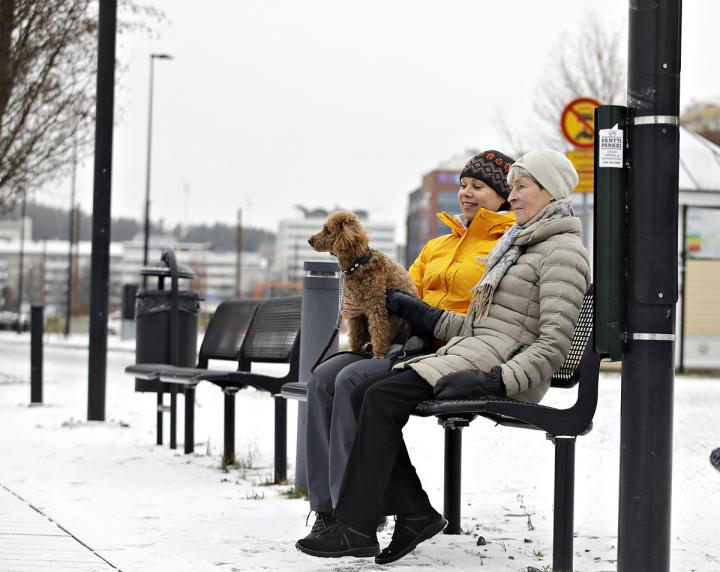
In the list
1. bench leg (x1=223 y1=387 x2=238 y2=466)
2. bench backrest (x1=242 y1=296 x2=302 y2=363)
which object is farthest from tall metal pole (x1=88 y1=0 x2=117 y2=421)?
bench leg (x1=223 y1=387 x2=238 y2=466)

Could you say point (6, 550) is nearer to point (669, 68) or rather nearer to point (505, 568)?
point (505, 568)

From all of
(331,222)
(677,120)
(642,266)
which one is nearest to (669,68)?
(677,120)

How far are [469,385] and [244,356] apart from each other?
367 centimetres

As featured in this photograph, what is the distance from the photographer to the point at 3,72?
51.4ft

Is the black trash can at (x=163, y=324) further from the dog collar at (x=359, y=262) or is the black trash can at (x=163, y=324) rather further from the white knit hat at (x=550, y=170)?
the white knit hat at (x=550, y=170)

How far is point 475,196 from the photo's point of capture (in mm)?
5492

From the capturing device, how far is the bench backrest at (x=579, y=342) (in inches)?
190

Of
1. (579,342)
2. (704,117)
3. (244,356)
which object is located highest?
(704,117)

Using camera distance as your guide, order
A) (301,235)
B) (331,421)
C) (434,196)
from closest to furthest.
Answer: (331,421), (434,196), (301,235)

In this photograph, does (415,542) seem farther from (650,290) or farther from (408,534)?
(650,290)

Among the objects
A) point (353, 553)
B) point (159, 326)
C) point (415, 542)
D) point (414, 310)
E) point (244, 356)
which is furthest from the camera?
point (159, 326)

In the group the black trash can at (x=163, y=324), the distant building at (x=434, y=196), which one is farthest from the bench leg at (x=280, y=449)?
the distant building at (x=434, y=196)

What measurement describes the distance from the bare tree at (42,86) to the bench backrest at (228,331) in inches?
310

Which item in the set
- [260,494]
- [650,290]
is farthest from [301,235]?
[650,290]
